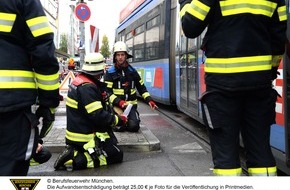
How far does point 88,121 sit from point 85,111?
7.9 inches

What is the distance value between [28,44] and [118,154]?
2.97 meters

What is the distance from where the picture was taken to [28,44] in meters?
2.82

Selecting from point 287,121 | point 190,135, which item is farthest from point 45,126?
point 190,135

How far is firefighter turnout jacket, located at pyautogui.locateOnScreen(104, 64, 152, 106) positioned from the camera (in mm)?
7402

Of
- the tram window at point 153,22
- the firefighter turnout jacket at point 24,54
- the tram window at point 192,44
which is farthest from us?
the tram window at point 153,22

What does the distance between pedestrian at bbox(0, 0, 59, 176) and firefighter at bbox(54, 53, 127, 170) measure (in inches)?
85.9

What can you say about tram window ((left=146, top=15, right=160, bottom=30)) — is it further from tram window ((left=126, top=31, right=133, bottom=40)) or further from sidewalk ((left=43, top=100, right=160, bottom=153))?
sidewalk ((left=43, top=100, right=160, bottom=153))

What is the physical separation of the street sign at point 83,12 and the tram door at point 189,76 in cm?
261

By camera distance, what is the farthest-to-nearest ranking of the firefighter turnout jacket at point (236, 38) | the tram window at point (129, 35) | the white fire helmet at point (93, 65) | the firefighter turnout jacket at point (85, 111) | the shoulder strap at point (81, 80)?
the tram window at point (129, 35) → the white fire helmet at point (93, 65) → the shoulder strap at point (81, 80) → the firefighter turnout jacket at point (85, 111) → the firefighter turnout jacket at point (236, 38)

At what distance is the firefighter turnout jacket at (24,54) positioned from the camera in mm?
2717

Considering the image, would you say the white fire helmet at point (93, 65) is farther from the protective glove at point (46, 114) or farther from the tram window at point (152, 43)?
the tram window at point (152, 43)

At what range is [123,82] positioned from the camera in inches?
295

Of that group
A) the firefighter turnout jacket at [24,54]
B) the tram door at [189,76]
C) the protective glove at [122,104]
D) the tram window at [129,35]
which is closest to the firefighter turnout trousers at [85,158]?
the protective glove at [122,104]

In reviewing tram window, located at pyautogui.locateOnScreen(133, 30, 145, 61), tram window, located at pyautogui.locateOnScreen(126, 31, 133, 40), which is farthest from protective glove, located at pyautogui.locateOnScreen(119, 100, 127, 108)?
tram window, located at pyautogui.locateOnScreen(126, 31, 133, 40)
